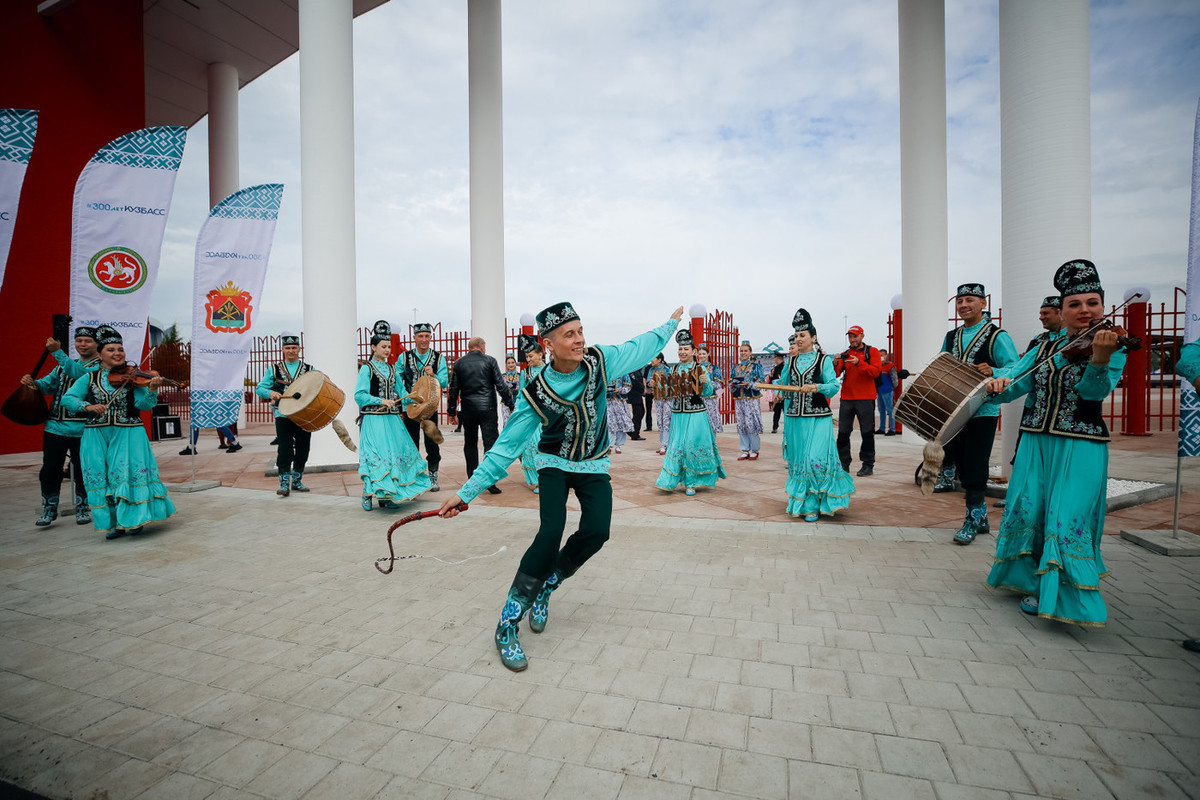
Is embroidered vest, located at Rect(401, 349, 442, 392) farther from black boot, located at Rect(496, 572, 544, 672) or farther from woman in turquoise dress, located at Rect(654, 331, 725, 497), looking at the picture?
black boot, located at Rect(496, 572, 544, 672)

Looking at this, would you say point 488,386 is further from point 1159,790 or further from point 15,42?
point 15,42

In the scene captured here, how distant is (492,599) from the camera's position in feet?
13.4

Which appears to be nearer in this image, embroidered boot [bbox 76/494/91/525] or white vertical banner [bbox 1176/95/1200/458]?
white vertical banner [bbox 1176/95/1200/458]

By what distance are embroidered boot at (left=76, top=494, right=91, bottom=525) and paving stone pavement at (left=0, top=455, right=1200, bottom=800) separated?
5.90 feet

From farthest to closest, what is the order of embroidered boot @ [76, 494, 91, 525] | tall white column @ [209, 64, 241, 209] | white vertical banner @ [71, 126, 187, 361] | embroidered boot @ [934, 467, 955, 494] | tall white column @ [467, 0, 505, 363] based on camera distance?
tall white column @ [209, 64, 241, 209] < tall white column @ [467, 0, 505, 363] < embroidered boot @ [934, 467, 955, 494] < white vertical banner @ [71, 126, 187, 361] < embroidered boot @ [76, 494, 91, 525]

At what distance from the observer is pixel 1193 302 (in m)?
4.15

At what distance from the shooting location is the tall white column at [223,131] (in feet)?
60.4

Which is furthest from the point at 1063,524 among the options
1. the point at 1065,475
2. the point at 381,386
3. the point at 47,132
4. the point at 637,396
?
the point at 47,132

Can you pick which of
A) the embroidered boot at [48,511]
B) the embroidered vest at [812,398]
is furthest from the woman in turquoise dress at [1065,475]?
the embroidered boot at [48,511]

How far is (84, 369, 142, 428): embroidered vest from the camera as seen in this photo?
578cm

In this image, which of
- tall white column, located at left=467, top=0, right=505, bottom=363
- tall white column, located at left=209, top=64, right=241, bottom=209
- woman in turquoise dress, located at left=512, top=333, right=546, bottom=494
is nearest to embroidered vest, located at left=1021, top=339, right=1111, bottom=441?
woman in turquoise dress, located at left=512, top=333, right=546, bottom=494

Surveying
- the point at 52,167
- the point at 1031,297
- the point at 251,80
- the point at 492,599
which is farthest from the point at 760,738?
the point at 251,80

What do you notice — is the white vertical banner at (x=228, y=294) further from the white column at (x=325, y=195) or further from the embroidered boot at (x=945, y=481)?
the embroidered boot at (x=945, y=481)

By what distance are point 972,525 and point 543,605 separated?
398 centimetres
